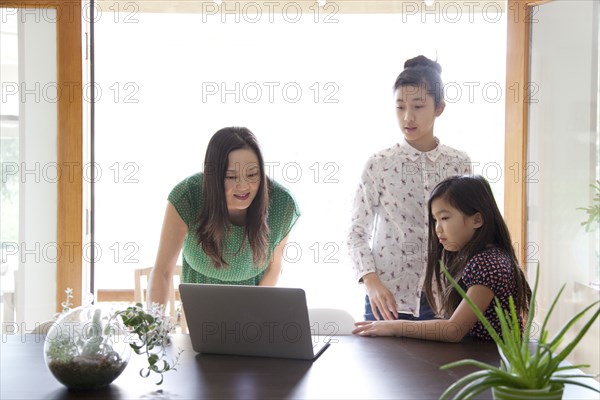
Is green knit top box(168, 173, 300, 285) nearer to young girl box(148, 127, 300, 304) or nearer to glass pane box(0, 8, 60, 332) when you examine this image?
young girl box(148, 127, 300, 304)

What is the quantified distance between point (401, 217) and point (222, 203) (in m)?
0.65

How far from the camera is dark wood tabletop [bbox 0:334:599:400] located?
155cm

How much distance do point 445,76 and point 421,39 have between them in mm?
317

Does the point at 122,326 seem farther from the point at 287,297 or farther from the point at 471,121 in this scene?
the point at 471,121

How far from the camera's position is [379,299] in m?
2.45

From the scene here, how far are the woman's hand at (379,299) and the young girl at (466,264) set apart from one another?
0.14 metres

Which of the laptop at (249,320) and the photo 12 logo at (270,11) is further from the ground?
the photo 12 logo at (270,11)

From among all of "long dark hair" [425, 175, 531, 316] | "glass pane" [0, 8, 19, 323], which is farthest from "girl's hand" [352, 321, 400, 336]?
"glass pane" [0, 8, 19, 323]

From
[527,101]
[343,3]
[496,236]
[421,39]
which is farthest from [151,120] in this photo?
[496,236]

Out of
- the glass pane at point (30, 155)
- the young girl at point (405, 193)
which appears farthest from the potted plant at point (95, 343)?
the glass pane at point (30, 155)

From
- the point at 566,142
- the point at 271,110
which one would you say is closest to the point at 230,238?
the point at 566,142

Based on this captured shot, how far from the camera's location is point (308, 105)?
4797 mm

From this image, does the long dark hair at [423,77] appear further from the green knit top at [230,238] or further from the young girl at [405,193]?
the green knit top at [230,238]

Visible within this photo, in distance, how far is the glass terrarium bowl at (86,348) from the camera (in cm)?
156
